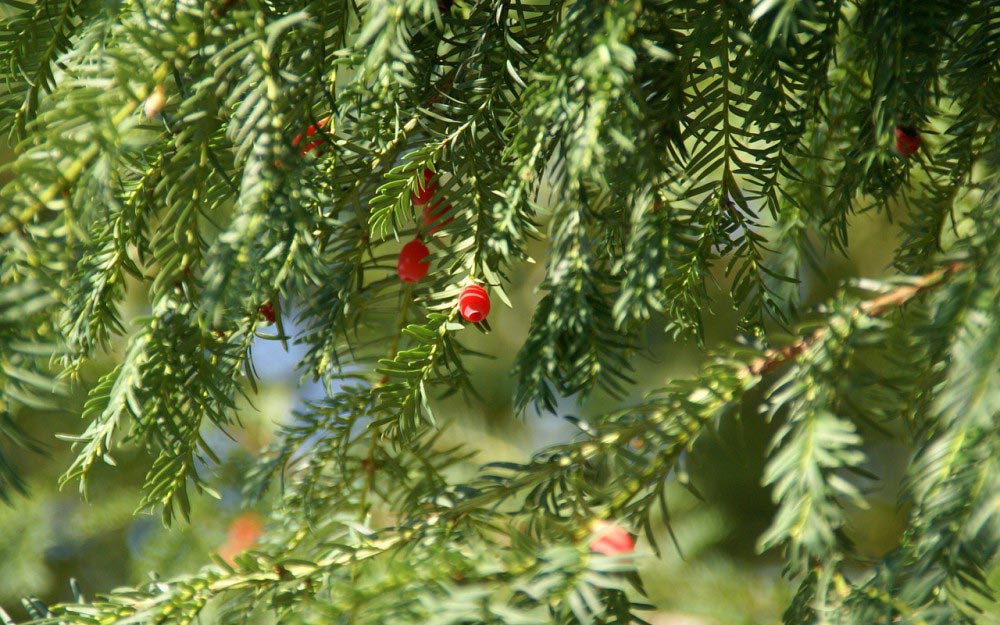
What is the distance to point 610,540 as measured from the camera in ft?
0.93

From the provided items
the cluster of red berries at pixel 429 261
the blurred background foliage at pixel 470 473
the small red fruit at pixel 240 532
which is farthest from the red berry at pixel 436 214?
the small red fruit at pixel 240 532

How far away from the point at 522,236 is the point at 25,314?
18 cm

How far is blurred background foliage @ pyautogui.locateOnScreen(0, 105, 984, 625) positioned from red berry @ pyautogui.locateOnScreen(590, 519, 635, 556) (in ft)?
1.34

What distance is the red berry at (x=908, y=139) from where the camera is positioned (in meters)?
0.38

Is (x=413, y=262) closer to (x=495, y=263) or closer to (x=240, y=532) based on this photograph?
(x=495, y=263)

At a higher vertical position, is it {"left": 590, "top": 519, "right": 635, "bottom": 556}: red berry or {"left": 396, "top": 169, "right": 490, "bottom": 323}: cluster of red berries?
{"left": 396, "top": 169, "right": 490, "bottom": 323}: cluster of red berries

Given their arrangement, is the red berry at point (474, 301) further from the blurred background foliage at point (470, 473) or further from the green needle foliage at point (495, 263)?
the blurred background foliage at point (470, 473)

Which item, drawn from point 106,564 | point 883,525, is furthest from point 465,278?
point 106,564

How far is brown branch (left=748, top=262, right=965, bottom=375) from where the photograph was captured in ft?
0.92

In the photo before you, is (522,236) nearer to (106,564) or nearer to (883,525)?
(883,525)

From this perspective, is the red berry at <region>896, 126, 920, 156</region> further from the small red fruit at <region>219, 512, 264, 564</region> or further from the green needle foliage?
the small red fruit at <region>219, 512, 264, 564</region>

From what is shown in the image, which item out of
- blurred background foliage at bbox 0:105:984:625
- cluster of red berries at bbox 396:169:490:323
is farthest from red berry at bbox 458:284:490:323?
blurred background foliage at bbox 0:105:984:625

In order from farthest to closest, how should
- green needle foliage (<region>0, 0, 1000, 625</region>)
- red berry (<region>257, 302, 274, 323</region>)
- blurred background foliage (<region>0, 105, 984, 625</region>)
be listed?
1. blurred background foliage (<region>0, 105, 984, 625</region>)
2. red berry (<region>257, 302, 274, 323</region>)
3. green needle foliage (<region>0, 0, 1000, 625</region>)

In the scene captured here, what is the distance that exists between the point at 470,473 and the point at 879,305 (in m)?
0.65
